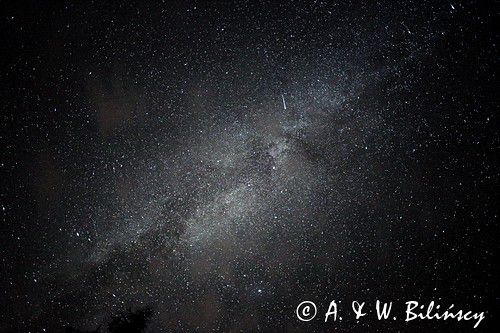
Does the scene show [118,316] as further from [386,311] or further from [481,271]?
[481,271]

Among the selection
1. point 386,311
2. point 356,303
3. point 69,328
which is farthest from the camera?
point 386,311

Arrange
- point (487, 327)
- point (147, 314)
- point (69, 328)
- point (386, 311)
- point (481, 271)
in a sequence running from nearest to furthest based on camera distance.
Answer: point (69, 328) → point (386, 311) → point (147, 314) → point (481, 271) → point (487, 327)

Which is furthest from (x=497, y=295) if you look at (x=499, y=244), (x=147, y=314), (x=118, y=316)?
(x=118, y=316)

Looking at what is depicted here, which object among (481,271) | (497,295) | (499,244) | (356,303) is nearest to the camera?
(356,303)

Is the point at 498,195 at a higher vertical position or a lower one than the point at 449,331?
higher

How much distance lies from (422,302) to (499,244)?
3.65 metres

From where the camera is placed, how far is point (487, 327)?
20.6 metres

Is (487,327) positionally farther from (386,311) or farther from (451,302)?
(386,311)

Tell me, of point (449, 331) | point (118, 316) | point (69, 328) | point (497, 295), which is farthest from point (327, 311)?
point (449, 331)

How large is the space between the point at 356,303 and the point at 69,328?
6054 mm

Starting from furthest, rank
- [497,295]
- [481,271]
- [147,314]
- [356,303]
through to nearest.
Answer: [497,295], [481,271], [147,314], [356,303]

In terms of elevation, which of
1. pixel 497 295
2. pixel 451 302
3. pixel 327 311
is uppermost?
pixel 497 295

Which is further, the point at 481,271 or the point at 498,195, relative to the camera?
the point at 481,271

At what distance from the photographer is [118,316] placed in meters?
7.83
